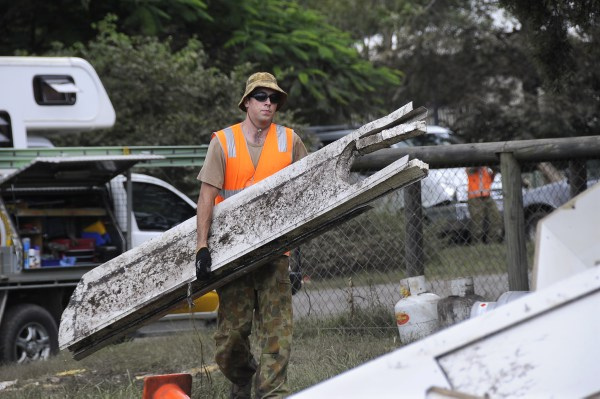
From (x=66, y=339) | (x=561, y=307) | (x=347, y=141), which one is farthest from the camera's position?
(x=66, y=339)

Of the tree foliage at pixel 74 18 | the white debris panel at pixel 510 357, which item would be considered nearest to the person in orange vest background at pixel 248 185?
the white debris panel at pixel 510 357

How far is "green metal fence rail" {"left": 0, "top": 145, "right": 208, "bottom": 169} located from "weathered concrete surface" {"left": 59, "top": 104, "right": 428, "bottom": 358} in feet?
14.1

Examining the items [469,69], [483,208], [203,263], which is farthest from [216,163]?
[469,69]

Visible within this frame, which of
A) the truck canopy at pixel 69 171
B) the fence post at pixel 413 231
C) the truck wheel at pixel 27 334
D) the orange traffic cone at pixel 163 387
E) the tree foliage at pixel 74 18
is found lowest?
the orange traffic cone at pixel 163 387

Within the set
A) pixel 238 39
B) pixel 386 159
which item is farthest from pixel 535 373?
pixel 238 39

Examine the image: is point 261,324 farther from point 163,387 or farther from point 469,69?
point 469,69

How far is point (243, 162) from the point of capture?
5.75 meters

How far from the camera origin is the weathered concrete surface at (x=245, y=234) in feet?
17.4

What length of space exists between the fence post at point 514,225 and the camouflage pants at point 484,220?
1.57 feet

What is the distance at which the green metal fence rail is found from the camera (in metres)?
9.85

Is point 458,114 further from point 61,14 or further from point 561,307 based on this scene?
point 561,307

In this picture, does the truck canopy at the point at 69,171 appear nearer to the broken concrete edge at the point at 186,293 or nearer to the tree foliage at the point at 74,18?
the broken concrete edge at the point at 186,293

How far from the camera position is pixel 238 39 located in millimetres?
18156

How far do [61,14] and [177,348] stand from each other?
39.1 feet
